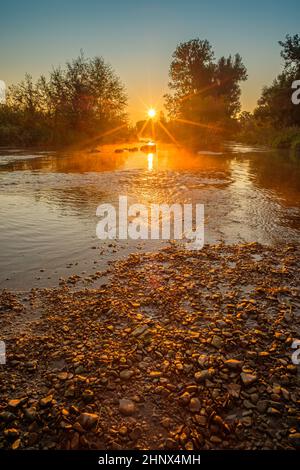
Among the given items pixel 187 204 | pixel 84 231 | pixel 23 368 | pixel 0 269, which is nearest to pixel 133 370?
pixel 23 368

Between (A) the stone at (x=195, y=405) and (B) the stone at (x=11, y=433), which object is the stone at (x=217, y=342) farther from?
(B) the stone at (x=11, y=433)

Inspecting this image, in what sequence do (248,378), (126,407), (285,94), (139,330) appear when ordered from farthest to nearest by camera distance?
(285,94) → (139,330) → (248,378) → (126,407)

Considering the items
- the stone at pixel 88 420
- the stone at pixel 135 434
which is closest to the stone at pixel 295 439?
the stone at pixel 135 434

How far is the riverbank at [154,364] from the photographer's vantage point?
256 cm

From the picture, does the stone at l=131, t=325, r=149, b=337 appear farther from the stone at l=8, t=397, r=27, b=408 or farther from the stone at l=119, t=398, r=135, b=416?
the stone at l=8, t=397, r=27, b=408

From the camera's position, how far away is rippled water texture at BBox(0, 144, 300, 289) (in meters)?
6.05

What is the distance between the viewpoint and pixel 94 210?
9.81 metres

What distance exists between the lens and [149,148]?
41.5 m

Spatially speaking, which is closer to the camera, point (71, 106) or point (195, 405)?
point (195, 405)

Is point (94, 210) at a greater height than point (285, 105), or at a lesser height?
lesser

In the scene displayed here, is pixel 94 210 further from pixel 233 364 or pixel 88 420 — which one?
pixel 88 420

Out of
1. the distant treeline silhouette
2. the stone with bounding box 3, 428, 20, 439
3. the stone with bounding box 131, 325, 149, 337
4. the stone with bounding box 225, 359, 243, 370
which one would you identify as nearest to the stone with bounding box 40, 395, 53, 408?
the stone with bounding box 3, 428, 20, 439

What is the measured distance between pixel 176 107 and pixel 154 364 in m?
77.7

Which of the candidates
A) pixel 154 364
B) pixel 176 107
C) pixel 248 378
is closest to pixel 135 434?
pixel 154 364
